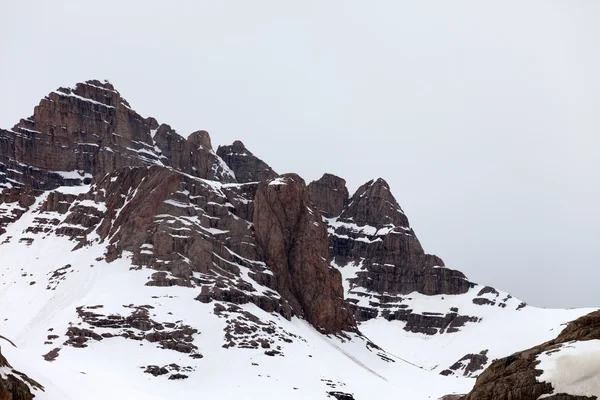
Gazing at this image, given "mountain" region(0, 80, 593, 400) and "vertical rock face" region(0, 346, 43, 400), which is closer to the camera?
"vertical rock face" region(0, 346, 43, 400)

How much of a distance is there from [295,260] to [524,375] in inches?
6414

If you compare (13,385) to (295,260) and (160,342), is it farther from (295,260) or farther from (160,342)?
(295,260)

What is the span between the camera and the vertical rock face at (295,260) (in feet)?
605

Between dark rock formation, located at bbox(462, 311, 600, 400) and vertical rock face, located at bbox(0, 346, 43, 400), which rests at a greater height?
dark rock formation, located at bbox(462, 311, 600, 400)

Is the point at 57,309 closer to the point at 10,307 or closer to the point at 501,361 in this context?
the point at 10,307

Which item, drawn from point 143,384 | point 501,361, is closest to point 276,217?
point 143,384

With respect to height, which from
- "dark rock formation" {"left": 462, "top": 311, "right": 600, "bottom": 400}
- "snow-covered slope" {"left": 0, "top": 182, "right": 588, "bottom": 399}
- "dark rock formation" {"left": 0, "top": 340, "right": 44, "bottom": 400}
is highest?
"snow-covered slope" {"left": 0, "top": 182, "right": 588, "bottom": 399}

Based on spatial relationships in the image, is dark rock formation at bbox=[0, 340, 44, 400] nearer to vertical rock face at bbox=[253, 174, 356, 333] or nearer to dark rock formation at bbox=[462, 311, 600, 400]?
dark rock formation at bbox=[462, 311, 600, 400]

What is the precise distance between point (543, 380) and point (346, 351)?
483ft

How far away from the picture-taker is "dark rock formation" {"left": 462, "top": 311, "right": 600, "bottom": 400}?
96.5 feet

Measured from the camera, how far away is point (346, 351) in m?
174

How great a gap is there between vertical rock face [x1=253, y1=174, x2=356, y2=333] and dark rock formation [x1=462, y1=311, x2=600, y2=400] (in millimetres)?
147540

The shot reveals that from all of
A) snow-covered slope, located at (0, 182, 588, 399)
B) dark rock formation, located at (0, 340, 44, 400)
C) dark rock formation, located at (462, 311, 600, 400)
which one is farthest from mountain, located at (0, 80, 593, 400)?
dark rock formation, located at (462, 311, 600, 400)

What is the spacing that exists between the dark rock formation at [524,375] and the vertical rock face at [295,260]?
5809 inches
